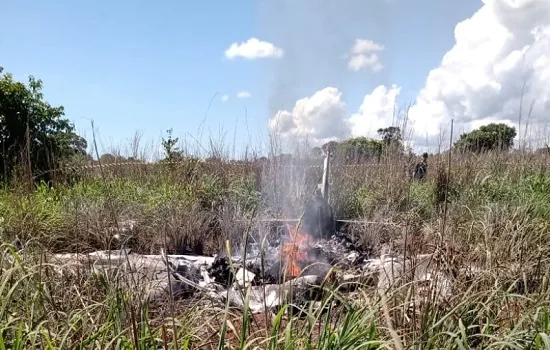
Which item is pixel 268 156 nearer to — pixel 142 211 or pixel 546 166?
pixel 142 211

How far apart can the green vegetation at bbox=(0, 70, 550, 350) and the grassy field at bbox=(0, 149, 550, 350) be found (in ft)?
0.05

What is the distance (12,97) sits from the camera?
8281 mm

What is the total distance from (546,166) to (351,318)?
6488 millimetres

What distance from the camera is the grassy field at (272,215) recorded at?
1.75 meters

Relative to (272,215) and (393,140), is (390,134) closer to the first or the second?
(393,140)

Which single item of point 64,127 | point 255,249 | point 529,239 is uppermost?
point 64,127

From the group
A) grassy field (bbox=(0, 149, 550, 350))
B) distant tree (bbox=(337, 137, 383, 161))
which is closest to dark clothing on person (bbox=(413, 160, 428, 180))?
grassy field (bbox=(0, 149, 550, 350))

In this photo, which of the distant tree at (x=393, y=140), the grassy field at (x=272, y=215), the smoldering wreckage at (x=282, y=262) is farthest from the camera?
the distant tree at (x=393, y=140)

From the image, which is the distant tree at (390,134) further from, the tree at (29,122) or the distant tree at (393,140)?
the tree at (29,122)

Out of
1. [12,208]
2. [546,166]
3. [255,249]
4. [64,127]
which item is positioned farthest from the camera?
[64,127]

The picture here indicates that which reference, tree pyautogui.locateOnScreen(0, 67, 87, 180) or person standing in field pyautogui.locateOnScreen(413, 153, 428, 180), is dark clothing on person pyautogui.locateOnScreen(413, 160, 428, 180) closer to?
person standing in field pyautogui.locateOnScreen(413, 153, 428, 180)

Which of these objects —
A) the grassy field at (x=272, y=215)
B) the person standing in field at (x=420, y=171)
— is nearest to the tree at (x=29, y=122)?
the grassy field at (x=272, y=215)

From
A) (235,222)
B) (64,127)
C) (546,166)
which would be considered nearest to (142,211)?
(235,222)

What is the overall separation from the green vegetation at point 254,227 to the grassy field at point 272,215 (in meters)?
0.02
